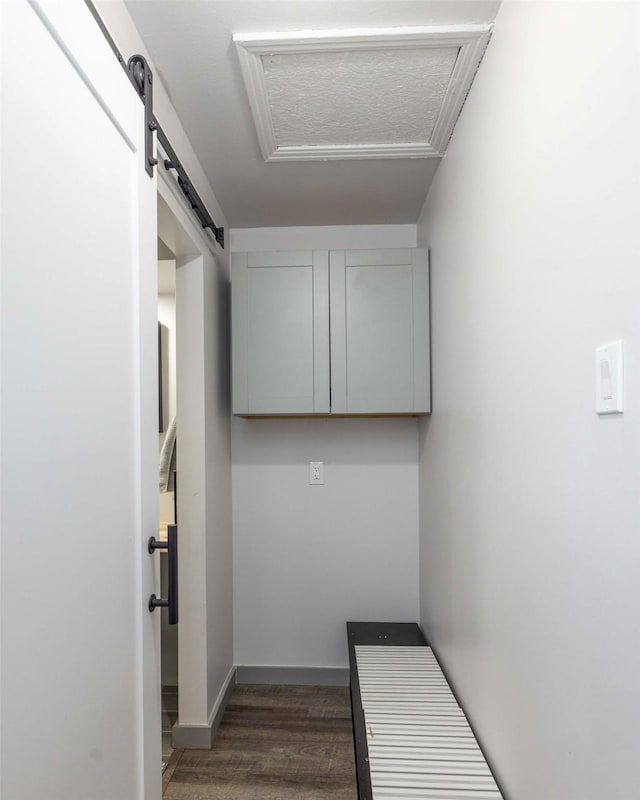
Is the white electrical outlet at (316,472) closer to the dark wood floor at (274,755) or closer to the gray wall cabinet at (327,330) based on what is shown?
the gray wall cabinet at (327,330)

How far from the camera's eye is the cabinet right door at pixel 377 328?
2.55 metres

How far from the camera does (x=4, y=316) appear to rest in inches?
27.7

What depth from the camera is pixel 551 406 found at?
108cm

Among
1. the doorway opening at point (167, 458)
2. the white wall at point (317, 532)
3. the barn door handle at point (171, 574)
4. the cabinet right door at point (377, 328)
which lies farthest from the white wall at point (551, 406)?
the doorway opening at point (167, 458)

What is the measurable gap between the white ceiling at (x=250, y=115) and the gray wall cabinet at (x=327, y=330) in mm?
298

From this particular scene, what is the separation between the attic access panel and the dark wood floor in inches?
96.4

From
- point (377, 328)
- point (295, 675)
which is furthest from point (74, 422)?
point (295, 675)

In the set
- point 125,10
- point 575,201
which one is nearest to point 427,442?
point 575,201

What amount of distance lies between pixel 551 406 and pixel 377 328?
1535 mm

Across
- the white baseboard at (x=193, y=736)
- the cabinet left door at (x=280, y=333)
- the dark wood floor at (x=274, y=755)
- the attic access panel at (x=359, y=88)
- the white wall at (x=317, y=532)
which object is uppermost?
the attic access panel at (x=359, y=88)

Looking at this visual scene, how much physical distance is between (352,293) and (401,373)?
17.5 inches

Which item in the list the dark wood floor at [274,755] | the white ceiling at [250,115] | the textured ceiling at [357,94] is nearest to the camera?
the white ceiling at [250,115]

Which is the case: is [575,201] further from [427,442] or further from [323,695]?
[323,695]

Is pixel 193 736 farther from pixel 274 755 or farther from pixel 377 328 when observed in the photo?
pixel 377 328
